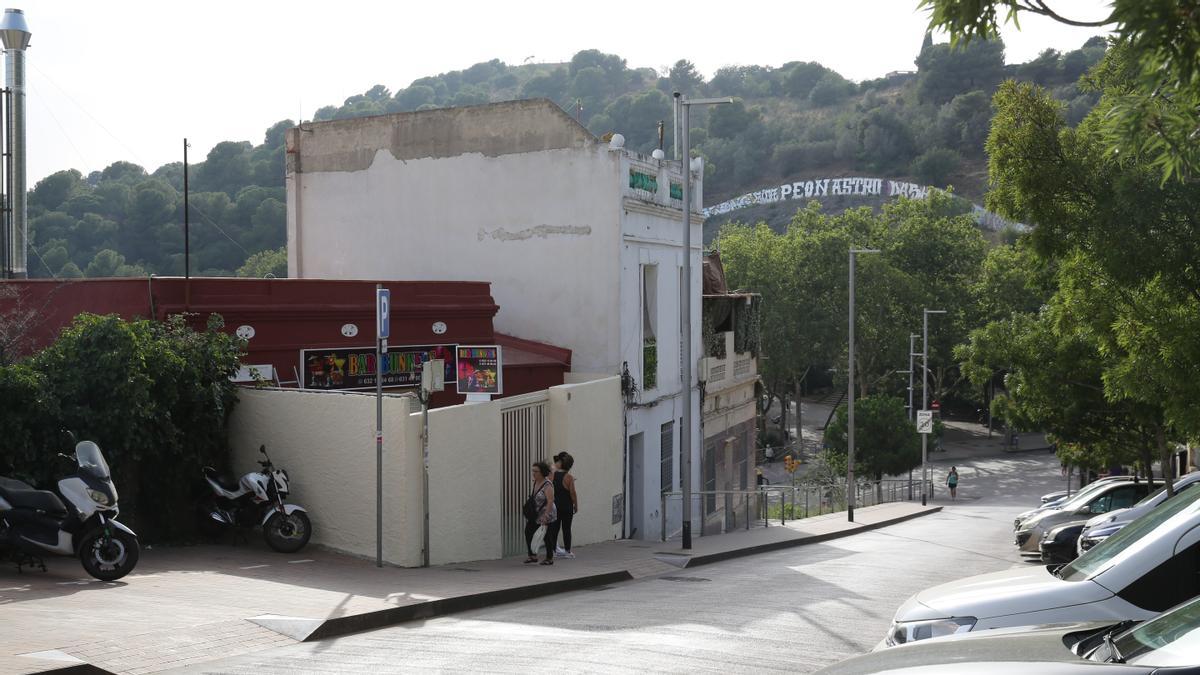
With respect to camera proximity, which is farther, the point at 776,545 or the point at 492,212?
the point at 492,212

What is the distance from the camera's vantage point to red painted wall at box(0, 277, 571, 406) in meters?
18.6

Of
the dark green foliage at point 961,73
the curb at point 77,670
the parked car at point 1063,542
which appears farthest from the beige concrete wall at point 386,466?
the dark green foliage at point 961,73

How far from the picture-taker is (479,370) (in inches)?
799

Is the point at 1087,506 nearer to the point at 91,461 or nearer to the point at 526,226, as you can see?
the point at 526,226

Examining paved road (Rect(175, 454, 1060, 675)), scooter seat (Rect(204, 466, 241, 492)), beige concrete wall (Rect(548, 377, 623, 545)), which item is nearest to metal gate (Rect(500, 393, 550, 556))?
beige concrete wall (Rect(548, 377, 623, 545))

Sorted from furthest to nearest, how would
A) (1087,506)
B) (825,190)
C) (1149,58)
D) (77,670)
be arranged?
(825,190)
(1087,506)
(77,670)
(1149,58)

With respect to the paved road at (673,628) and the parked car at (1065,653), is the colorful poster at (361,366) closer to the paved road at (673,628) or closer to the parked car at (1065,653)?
the paved road at (673,628)

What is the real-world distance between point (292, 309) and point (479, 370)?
10.4 ft

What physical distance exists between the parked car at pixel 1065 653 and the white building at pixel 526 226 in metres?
18.0

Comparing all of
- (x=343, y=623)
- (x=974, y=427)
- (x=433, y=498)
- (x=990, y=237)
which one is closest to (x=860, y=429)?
(x=974, y=427)

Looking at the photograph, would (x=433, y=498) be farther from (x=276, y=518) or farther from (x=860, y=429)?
(x=860, y=429)

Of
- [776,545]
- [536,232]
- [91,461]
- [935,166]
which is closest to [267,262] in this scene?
[536,232]

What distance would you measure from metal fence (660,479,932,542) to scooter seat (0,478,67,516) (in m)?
14.9

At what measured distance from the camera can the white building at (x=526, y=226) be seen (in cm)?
2555
